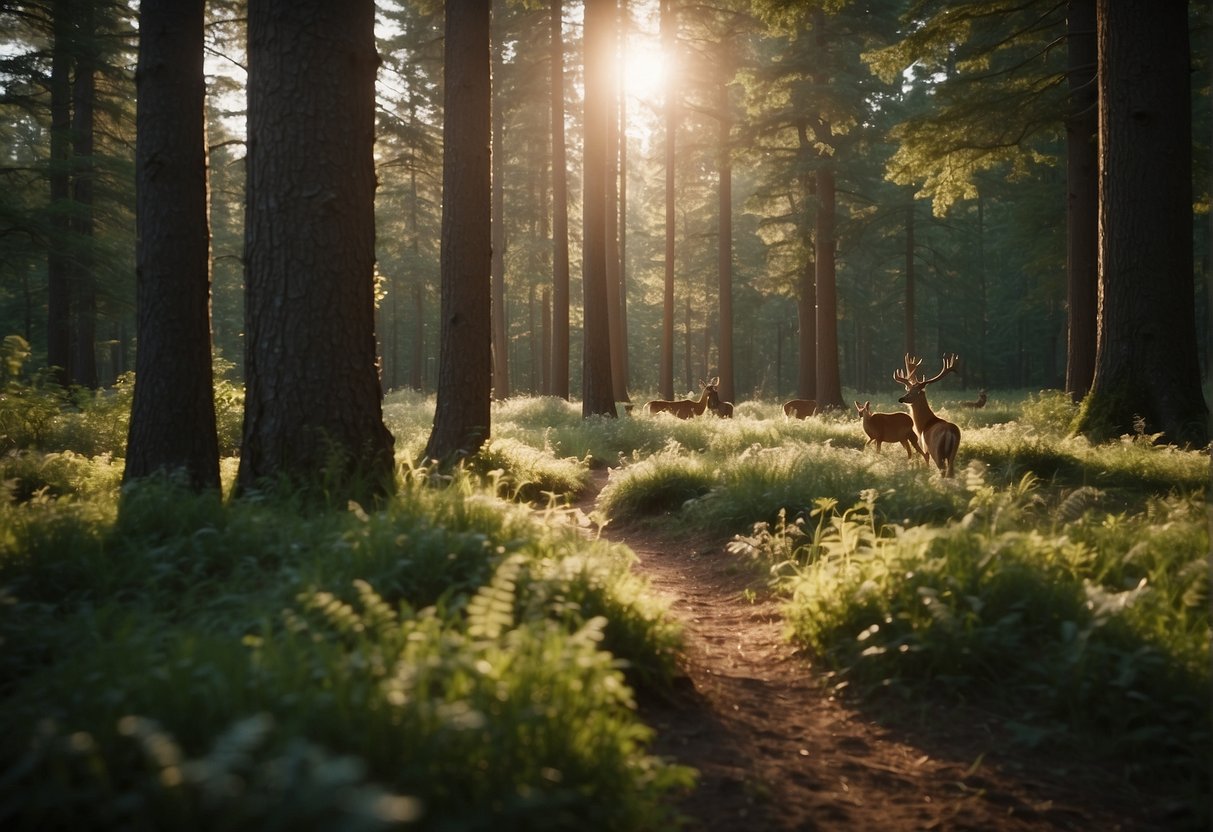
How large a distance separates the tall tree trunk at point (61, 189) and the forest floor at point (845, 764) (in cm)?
1703

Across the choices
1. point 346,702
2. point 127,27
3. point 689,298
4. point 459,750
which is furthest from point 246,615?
point 689,298

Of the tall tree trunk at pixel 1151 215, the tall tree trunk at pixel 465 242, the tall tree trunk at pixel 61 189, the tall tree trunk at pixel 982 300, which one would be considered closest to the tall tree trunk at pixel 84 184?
the tall tree trunk at pixel 61 189

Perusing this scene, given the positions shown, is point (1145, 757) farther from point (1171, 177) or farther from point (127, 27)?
point (127, 27)

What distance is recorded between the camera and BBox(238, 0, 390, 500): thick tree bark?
5.92 meters

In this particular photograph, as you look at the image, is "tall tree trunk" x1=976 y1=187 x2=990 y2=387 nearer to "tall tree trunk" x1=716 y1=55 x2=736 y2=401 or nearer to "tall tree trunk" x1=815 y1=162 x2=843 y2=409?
"tall tree trunk" x1=716 y1=55 x2=736 y2=401

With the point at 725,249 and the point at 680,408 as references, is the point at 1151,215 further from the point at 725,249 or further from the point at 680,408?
the point at 725,249

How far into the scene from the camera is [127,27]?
22.6m

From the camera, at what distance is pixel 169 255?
7.00m

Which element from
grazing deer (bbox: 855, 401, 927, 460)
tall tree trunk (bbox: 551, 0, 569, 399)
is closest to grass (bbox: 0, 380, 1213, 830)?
grazing deer (bbox: 855, 401, 927, 460)

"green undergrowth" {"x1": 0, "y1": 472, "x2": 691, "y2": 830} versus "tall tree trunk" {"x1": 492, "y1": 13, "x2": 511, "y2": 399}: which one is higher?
"tall tree trunk" {"x1": 492, "y1": 13, "x2": 511, "y2": 399}

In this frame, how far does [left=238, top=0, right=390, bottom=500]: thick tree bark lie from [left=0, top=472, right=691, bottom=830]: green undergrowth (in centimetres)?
166

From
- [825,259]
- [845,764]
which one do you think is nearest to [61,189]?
[825,259]

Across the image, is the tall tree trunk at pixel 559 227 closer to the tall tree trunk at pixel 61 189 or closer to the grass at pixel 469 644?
the tall tree trunk at pixel 61 189

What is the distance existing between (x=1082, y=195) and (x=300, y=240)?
1380 centimetres
